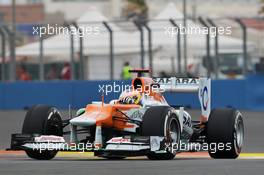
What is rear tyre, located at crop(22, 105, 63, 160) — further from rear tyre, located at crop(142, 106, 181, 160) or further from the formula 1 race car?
rear tyre, located at crop(142, 106, 181, 160)

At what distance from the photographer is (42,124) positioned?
577 inches

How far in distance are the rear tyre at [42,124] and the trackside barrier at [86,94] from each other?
11.6 metres

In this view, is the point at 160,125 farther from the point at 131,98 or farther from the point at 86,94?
the point at 86,94

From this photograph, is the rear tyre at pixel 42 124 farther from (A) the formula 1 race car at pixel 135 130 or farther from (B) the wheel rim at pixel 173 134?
(B) the wheel rim at pixel 173 134

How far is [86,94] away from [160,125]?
14.5 m

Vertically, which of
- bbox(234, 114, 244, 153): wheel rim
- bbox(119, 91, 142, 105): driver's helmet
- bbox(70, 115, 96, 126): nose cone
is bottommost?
bbox(234, 114, 244, 153): wheel rim

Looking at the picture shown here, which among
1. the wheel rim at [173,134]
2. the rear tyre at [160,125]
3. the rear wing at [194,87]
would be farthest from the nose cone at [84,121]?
the rear wing at [194,87]

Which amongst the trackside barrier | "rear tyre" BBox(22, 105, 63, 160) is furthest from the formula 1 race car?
the trackside barrier

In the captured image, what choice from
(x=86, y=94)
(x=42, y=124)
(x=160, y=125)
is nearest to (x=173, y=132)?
(x=160, y=125)

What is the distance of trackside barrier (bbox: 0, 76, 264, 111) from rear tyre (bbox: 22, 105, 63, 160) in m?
11.6

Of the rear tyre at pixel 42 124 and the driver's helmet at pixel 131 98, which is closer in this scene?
the rear tyre at pixel 42 124

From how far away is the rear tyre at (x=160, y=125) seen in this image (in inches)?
548

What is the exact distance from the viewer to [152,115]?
14.0 metres

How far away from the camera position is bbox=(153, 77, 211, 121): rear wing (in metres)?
15.7
